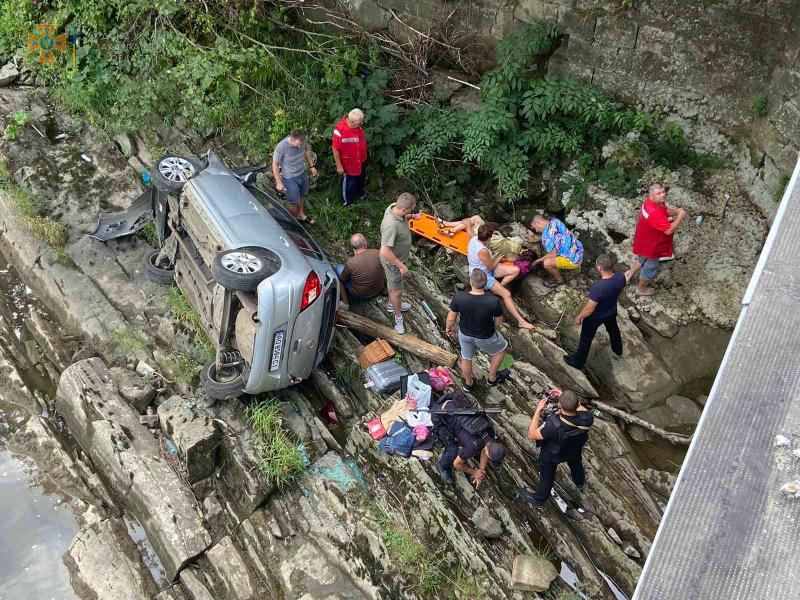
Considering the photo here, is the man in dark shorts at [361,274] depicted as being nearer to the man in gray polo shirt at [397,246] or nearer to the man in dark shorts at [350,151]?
the man in gray polo shirt at [397,246]

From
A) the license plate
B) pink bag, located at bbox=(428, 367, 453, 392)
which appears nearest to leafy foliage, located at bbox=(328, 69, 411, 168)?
pink bag, located at bbox=(428, 367, 453, 392)

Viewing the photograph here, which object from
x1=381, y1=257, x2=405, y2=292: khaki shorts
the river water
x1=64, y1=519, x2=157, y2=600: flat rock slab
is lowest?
the river water

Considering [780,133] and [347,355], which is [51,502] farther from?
[780,133]

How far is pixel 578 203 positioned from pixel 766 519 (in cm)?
593

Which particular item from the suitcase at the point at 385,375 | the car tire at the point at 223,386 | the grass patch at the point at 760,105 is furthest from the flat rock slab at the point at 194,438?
the grass patch at the point at 760,105

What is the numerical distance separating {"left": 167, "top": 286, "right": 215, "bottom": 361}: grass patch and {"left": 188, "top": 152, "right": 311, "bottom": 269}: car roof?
4.15ft

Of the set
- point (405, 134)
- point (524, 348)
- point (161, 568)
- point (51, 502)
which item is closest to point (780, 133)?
point (524, 348)

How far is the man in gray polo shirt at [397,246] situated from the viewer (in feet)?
22.7

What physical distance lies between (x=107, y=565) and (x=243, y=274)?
120 inches

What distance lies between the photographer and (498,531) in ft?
19.3

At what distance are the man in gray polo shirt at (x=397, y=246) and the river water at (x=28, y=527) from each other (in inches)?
159

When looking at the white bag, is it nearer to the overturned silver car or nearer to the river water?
the overturned silver car

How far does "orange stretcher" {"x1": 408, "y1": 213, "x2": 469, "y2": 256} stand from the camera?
339 inches

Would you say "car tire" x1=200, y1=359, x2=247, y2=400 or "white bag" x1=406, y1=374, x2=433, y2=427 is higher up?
"white bag" x1=406, y1=374, x2=433, y2=427
